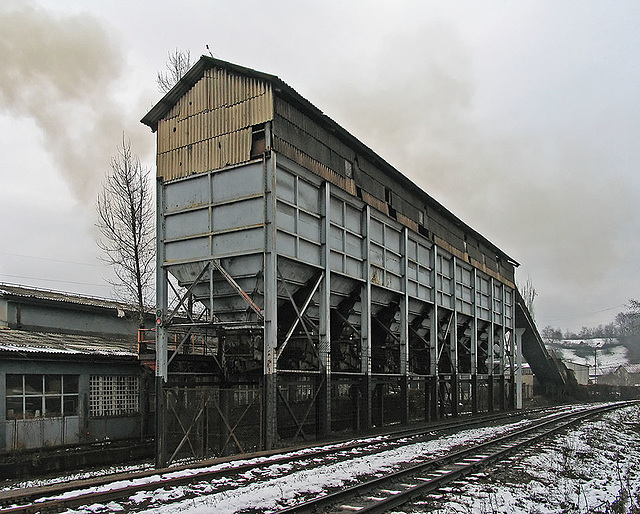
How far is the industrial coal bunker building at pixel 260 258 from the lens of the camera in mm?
16203

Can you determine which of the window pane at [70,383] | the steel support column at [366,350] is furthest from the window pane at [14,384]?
the steel support column at [366,350]

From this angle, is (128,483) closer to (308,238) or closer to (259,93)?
(308,238)

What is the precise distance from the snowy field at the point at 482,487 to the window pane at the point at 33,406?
9509 mm

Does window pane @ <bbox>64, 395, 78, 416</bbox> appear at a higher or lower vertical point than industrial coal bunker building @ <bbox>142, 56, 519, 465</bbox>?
lower

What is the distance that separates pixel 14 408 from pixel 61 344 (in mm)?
3863

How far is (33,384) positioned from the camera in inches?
703

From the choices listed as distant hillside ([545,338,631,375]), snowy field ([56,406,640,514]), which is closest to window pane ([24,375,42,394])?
snowy field ([56,406,640,514])

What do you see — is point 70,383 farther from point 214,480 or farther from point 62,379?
point 214,480

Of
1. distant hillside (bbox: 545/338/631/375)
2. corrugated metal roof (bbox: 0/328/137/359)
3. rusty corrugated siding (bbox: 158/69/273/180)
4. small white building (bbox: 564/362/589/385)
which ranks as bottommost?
distant hillside (bbox: 545/338/631/375)

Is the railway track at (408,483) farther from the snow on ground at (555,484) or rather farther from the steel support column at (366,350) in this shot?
the steel support column at (366,350)

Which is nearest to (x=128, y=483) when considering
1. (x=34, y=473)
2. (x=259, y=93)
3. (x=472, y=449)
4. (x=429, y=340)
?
(x=472, y=449)

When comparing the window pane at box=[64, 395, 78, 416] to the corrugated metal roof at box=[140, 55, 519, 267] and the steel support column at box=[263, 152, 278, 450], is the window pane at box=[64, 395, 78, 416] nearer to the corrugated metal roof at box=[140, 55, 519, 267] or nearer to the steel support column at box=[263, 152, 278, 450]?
the steel support column at box=[263, 152, 278, 450]

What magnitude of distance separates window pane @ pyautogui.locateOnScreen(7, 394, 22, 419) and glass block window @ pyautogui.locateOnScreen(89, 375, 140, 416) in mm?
2578

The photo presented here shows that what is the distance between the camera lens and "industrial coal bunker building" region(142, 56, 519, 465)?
16.2 metres
